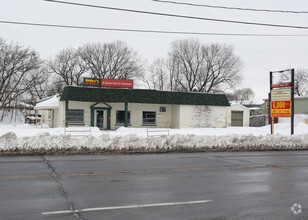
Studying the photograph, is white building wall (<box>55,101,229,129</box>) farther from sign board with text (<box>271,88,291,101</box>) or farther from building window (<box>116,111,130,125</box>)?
sign board with text (<box>271,88,291,101</box>)

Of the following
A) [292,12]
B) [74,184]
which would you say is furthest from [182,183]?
[292,12]

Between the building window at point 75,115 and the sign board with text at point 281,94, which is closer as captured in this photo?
the sign board with text at point 281,94

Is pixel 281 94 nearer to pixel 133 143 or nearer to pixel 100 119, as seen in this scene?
pixel 133 143

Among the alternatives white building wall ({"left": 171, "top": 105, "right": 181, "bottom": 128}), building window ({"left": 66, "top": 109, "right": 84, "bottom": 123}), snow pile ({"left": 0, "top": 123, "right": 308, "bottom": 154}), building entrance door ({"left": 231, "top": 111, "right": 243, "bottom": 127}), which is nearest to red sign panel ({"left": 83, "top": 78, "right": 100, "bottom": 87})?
building window ({"left": 66, "top": 109, "right": 84, "bottom": 123})

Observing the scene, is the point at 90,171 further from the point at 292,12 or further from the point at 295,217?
the point at 292,12

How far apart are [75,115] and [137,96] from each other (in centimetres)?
682

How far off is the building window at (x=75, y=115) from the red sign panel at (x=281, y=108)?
744 inches

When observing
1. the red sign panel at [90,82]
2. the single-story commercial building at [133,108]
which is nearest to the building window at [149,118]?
the single-story commercial building at [133,108]

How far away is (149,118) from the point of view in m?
36.2

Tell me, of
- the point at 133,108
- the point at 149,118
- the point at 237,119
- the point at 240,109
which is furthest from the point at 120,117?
the point at 240,109

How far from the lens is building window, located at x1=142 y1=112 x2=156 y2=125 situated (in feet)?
118

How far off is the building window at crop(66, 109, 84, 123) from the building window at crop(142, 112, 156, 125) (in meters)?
6.93

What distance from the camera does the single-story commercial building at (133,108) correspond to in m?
32.9

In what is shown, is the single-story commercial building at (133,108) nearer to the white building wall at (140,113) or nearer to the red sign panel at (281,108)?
the white building wall at (140,113)
